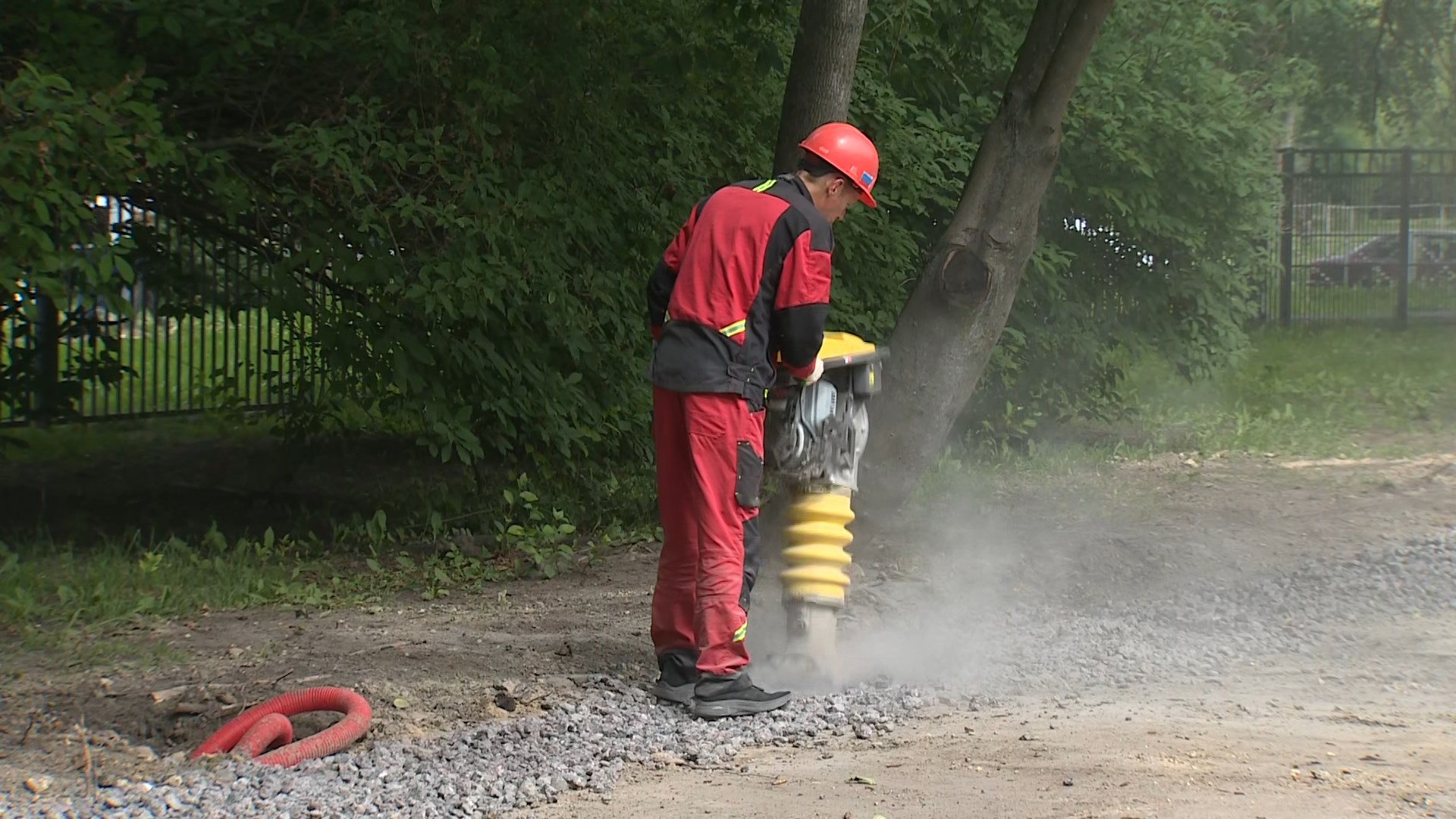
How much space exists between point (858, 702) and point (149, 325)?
7485 millimetres

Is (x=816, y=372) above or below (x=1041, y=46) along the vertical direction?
below

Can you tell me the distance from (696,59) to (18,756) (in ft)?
15.5

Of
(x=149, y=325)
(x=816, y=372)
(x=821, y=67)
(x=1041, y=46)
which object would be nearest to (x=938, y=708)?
(x=816, y=372)

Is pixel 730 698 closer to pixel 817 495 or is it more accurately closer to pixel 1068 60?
pixel 817 495

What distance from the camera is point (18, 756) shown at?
442 cm

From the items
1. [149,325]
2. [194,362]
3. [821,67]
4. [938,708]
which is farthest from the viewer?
[194,362]

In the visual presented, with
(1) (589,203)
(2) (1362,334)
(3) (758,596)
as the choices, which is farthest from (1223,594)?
(2) (1362,334)

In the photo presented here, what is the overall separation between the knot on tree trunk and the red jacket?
1.86 metres

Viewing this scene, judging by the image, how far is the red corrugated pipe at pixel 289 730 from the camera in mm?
4422

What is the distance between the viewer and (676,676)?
508 cm

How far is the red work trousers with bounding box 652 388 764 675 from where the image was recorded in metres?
4.83

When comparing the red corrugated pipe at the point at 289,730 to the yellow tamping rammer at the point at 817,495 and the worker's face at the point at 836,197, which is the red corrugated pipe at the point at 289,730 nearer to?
the yellow tamping rammer at the point at 817,495

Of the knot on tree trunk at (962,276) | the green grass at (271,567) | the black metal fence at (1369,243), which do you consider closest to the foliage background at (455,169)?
the green grass at (271,567)

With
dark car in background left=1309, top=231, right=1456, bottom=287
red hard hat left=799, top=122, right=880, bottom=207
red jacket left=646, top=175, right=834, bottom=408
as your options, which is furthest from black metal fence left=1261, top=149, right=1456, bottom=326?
red jacket left=646, top=175, right=834, bottom=408
